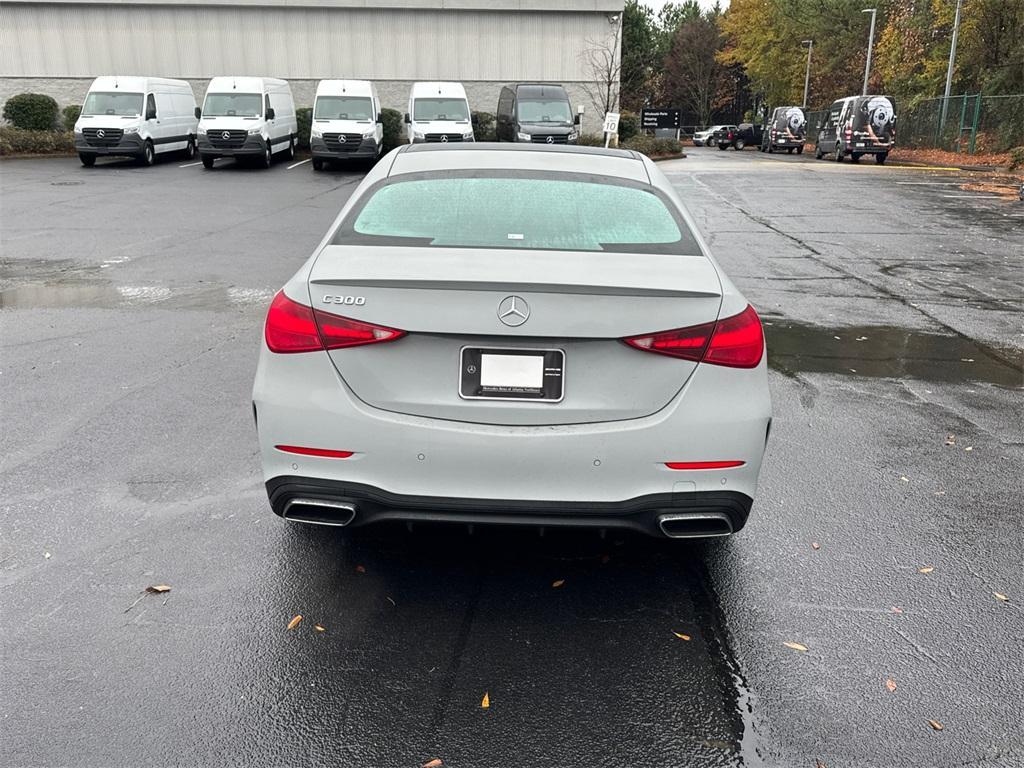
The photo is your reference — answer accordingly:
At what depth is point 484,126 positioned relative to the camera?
3653cm

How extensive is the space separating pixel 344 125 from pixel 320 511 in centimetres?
2579

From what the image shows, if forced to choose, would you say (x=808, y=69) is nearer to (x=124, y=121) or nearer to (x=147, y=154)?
(x=147, y=154)

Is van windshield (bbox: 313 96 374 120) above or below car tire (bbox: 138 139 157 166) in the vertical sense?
above

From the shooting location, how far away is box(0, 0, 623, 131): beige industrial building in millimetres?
39094

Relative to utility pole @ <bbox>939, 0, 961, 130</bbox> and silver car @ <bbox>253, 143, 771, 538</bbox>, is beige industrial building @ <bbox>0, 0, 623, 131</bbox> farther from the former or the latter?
silver car @ <bbox>253, 143, 771, 538</bbox>

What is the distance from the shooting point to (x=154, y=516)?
14.5ft

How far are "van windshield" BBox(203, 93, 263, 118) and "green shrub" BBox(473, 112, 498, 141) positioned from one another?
10101 millimetres

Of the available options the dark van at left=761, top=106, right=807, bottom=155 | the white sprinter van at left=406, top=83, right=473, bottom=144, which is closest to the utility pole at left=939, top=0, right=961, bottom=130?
the dark van at left=761, top=106, right=807, bottom=155

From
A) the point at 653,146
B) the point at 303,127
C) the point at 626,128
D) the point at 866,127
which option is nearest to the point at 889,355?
the point at 303,127

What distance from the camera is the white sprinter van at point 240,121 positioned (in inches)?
1072

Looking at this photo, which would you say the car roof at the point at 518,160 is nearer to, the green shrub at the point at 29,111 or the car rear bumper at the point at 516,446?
the car rear bumper at the point at 516,446

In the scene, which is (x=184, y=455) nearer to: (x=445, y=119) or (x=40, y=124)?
(x=445, y=119)

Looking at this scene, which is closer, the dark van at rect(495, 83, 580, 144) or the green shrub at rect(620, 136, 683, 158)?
the dark van at rect(495, 83, 580, 144)

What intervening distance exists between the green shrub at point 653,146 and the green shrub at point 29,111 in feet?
75.3
